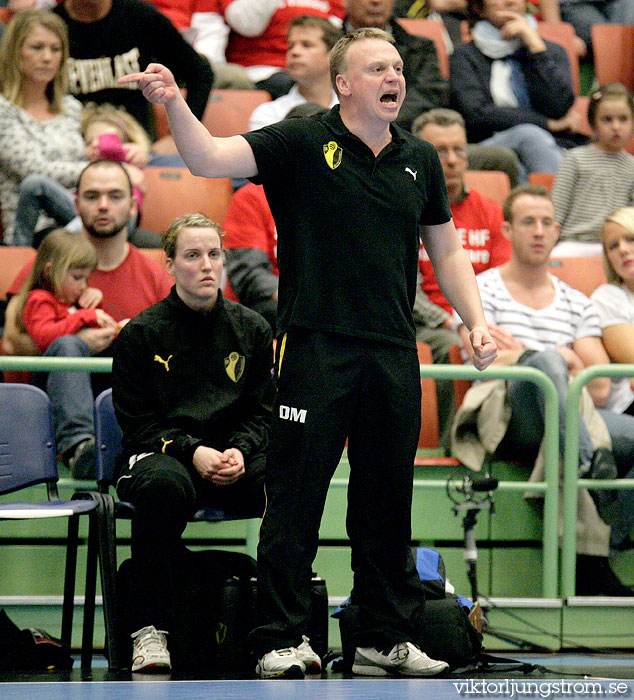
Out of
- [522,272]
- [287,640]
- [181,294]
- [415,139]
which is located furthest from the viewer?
[522,272]

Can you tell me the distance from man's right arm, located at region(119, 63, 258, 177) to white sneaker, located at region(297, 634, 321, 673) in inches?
47.2

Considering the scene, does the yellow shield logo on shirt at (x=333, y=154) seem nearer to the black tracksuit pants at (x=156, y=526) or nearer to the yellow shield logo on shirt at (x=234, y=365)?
the yellow shield logo on shirt at (x=234, y=365)

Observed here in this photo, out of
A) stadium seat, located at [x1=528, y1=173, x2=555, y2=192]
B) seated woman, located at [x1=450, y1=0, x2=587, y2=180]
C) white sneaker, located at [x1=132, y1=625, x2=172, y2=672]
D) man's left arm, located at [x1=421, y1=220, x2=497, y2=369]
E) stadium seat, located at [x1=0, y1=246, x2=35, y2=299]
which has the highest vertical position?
→ seated woman, located at [x1=450, y1=0, x2=587, y2=180]

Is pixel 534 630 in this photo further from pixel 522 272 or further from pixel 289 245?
pixel 289 245

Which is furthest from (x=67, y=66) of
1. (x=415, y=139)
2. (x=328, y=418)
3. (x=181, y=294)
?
(x=328, y=418)

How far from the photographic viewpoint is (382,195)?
2803 mm

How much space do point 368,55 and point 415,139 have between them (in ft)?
0.92

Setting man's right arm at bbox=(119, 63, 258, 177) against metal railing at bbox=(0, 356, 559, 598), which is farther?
metal railing at bbox=(0, 356, 559, 598)

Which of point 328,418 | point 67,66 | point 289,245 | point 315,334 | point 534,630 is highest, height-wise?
point 67,66

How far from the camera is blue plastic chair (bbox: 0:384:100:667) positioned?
3461 mm

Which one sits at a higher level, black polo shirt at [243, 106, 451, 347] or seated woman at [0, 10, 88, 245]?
seated woman at [0, 10, 88, 245]

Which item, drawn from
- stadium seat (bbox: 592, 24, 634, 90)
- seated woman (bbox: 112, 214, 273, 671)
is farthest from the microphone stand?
stadium seat (bbox: 592, 24, 634, 90)

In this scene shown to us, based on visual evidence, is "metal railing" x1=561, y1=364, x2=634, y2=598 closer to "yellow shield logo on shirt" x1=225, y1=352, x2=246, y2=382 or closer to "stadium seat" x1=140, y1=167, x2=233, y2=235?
"yellow shield logo on shirt" x1=225, y1=352, x2=246, y2=382

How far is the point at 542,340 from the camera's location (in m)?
4.53
